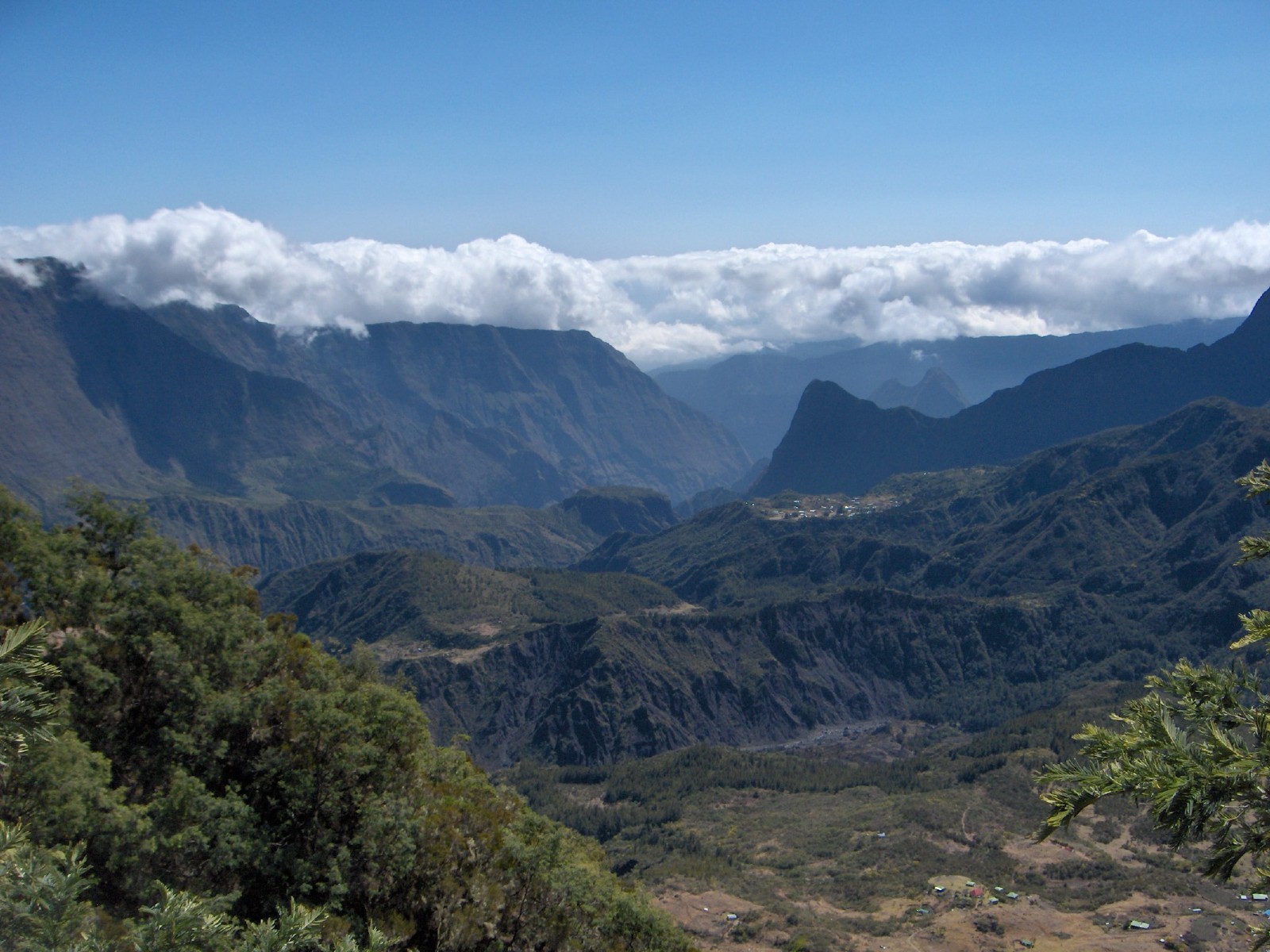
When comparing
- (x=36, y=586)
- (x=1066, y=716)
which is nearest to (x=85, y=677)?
(x=36, y=586)

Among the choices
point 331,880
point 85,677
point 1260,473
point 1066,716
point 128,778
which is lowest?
point 1066,716

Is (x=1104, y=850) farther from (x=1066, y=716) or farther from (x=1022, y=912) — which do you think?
(x=1066, y=716)

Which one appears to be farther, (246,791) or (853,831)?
(853,831)

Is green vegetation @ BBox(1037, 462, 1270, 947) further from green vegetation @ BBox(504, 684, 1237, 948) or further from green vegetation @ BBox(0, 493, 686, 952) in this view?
green vegetation @ BBox(504, 684, 1237, 948)

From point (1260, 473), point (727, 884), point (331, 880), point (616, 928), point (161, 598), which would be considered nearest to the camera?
point (1260, 473)

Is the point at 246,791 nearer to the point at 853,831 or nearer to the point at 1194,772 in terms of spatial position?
the point at 1194,772

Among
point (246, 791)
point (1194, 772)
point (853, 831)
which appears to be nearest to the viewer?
point (1194, 772)

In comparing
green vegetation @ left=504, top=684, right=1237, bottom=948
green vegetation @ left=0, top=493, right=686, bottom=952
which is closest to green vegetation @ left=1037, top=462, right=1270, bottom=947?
green vegetation @ left=0, top=493, right=686, bottom=952

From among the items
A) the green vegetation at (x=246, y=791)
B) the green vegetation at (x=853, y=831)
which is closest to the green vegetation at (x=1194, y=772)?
the green vegetation at (x=246, y=791)

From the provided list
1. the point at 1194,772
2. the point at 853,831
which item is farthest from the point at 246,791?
the point at 853,831

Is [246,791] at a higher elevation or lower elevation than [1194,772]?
lower
